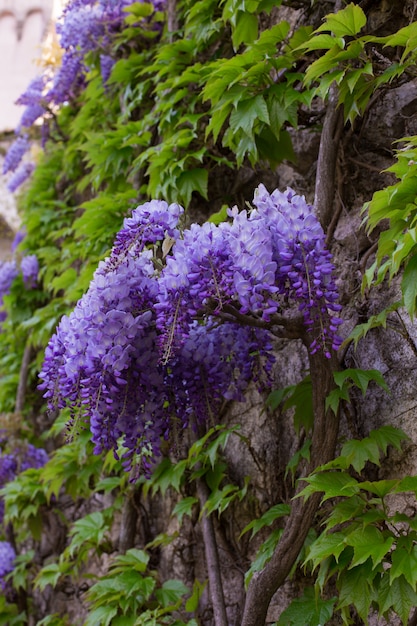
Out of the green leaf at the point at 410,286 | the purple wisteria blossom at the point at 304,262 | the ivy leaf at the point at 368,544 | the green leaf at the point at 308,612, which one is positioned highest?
the purple wisteria blossom at the point at 304,262

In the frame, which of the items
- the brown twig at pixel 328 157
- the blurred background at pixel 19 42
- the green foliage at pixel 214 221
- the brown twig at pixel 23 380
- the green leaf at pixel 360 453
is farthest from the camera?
the blurred background at pixel 19 42

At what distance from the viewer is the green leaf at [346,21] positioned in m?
1.75

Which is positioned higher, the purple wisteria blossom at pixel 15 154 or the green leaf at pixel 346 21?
the purple wisteria blossom at pixel 15 154

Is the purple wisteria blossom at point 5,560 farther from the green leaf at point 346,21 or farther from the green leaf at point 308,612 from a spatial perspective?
the green leaf at point 346,21

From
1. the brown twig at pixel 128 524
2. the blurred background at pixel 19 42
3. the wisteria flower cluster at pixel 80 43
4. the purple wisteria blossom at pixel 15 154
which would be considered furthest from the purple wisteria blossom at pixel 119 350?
the blurred background at pixel 19 42

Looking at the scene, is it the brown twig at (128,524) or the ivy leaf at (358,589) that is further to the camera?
the brown twig at (128,524)

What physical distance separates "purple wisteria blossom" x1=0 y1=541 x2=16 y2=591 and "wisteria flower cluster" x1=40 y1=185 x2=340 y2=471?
184 cm

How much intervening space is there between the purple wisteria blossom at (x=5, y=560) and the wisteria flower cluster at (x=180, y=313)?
1841 millimetres

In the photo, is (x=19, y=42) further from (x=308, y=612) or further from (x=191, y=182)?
(x=308, y=612)

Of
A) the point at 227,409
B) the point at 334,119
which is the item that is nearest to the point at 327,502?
the point at 227,409

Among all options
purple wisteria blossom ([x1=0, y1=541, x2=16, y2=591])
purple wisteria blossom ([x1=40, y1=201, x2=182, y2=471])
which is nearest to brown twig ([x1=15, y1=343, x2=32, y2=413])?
purple wisteria blossom ([x1=0, y1=541, x2=16, y2=591])

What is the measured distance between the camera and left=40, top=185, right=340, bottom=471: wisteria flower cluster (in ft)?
5.09

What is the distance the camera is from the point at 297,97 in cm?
208

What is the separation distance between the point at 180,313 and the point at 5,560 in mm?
2309
